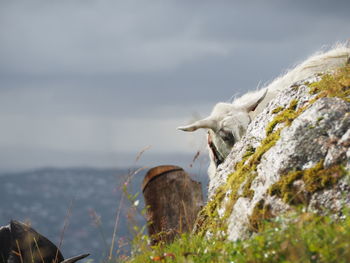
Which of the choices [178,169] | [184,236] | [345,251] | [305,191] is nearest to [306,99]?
[305,191]

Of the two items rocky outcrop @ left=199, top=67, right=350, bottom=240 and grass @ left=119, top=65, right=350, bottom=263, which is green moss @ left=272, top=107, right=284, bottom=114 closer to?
grass @ left=119, top=65, right=350, bottom=263

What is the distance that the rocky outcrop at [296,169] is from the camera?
4.33m

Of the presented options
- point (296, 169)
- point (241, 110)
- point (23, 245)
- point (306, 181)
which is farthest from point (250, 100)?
point (306, 181)

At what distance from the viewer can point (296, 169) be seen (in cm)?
452

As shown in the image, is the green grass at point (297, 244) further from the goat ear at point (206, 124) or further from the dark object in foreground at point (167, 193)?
the goat ear at point (206, 124)

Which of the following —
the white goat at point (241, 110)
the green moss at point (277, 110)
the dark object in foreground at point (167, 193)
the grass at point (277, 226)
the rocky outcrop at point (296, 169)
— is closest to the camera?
the grass at point (277, 226)

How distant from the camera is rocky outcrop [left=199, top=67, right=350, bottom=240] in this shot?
4332mm

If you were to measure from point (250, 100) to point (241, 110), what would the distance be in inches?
14.2

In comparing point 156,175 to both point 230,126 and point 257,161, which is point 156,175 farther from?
point 257,161

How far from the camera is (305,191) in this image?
14.3ft

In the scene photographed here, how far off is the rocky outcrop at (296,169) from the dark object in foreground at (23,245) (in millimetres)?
2460

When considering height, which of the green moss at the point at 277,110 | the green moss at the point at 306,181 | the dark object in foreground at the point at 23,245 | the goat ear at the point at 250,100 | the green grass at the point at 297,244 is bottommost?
the dark object in foreground at the point at 23,245

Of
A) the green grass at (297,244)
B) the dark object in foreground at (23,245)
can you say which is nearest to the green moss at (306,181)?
the green grass at (297,244)

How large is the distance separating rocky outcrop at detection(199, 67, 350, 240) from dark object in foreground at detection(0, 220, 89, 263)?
2460 millimetres
